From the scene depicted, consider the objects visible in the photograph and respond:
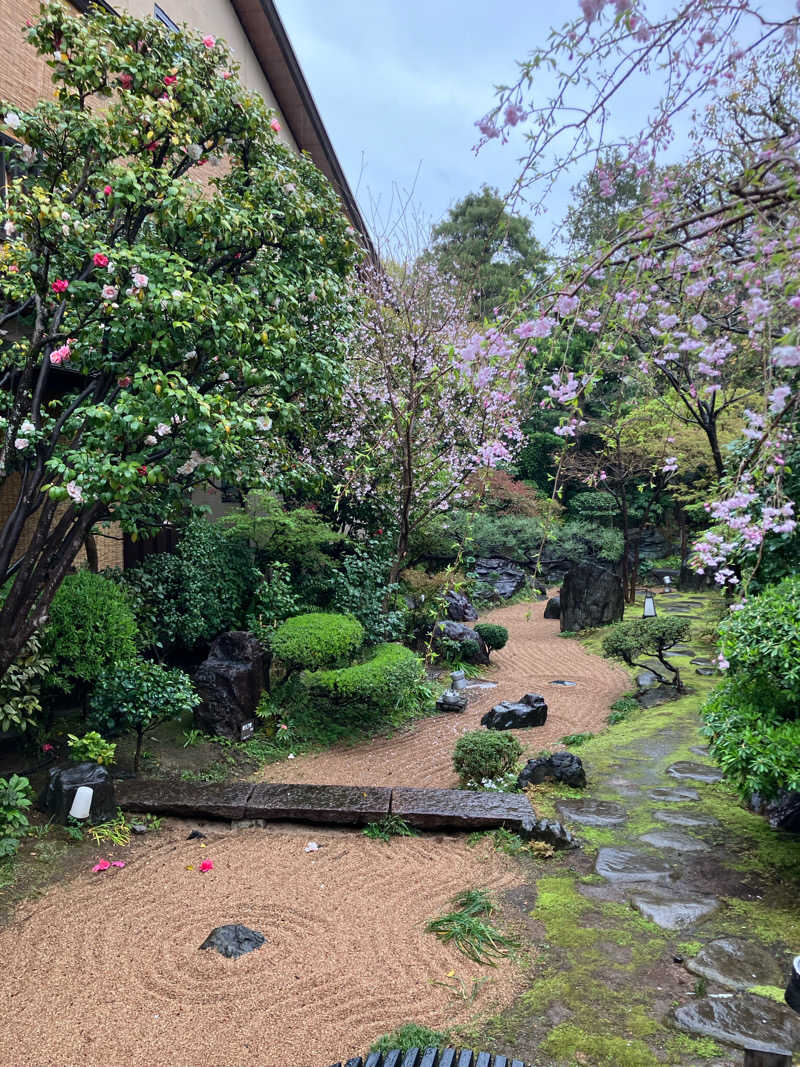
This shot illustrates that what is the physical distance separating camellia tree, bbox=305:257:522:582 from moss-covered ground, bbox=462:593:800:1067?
4959mm

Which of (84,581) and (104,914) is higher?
(84,581)

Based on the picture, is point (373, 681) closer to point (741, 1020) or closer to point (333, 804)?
point (333, 804)

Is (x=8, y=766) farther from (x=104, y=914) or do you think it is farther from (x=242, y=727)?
(x=104, y=914)

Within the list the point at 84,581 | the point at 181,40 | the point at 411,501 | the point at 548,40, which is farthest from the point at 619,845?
the point at 181,40

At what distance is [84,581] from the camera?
5.98 m

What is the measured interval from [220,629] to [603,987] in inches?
228

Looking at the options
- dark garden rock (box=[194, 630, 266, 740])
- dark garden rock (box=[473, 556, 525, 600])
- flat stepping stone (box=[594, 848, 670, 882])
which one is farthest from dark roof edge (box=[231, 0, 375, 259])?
flat stepping stone (box=[594, 848, 670, 882])

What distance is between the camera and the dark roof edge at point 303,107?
11133 mm

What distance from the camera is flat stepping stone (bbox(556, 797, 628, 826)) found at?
4.90 meters

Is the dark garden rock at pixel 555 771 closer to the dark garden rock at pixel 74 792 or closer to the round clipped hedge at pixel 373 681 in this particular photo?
the round clipped hedge at pixel 373 681

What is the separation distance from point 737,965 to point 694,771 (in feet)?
9.10

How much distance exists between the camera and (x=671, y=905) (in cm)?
372

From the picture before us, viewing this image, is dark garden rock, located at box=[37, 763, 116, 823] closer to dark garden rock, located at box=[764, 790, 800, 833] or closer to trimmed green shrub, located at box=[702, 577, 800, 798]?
trimmed green shrub, located at box=[702, 577, 800, 798]

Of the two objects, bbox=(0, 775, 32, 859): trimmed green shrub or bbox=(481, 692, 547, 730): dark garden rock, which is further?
bbox=(481, 692, 547, 730): dark garden rock
